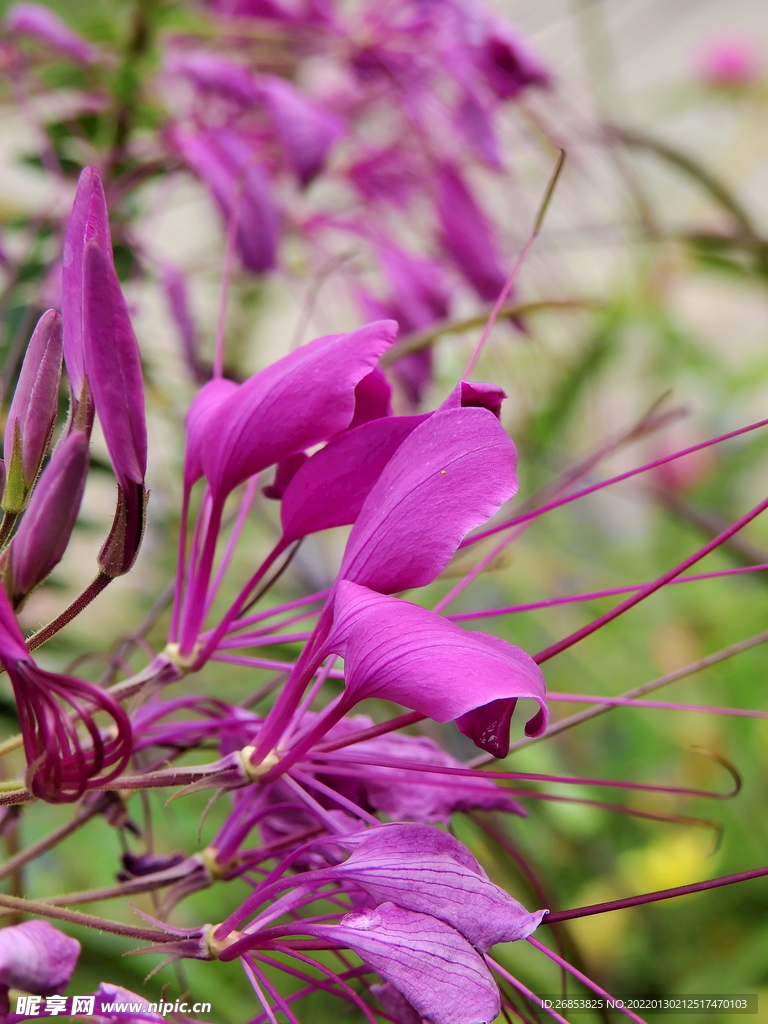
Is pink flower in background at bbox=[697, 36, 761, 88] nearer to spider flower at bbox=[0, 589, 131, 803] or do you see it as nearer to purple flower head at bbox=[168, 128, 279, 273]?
purple flower head at bbox=[168, 128, 279, 273]

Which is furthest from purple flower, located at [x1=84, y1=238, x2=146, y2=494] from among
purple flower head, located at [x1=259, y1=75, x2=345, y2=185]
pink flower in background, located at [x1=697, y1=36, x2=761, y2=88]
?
pink flower in background, located at [x1=697, y1=36, x2=761, y2=88]

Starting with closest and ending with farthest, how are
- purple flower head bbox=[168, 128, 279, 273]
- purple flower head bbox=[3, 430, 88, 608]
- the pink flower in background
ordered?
purple flower head bbox=[3, 430, 88, 608]
purple flower head bbox=[168, 128, 279, 273]
the pink flower in background

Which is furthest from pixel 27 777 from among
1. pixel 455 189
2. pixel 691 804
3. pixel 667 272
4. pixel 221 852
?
pixel 667 272

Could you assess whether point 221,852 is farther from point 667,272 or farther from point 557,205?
point 667,272

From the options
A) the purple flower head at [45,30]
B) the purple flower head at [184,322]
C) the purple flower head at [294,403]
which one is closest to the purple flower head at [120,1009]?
the purple flower head at [294,403]

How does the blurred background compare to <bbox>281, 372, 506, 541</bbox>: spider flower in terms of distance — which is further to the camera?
the blurred background

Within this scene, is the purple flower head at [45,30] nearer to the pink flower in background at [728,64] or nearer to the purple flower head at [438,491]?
the purple flower head at [438,491]

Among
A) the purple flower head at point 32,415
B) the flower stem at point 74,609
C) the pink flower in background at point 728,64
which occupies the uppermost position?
the pink flower in background at point 728,64
